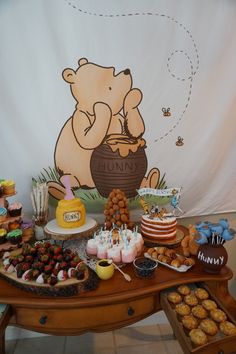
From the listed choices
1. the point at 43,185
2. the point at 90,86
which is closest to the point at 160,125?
the point at 90,86

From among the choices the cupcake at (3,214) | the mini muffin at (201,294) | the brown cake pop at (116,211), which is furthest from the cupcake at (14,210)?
the mini muffin at (201,294)

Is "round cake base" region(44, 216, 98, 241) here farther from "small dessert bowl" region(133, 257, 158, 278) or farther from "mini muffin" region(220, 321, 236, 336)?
"mini muffin" region(220, 321, 236, 336)

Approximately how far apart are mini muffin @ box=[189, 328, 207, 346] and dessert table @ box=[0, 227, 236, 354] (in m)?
0.25

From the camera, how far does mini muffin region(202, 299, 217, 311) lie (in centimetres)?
120

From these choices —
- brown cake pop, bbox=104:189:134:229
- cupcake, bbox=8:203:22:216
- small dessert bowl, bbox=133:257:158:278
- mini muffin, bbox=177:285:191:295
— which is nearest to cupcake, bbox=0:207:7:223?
cupcake, bbox=8:203:22:216

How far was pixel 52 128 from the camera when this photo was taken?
1.80m

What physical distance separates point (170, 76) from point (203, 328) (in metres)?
1.43

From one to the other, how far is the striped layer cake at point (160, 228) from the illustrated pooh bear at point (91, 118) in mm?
490

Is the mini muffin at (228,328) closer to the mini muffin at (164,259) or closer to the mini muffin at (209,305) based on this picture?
the mini muffin at (209,305)

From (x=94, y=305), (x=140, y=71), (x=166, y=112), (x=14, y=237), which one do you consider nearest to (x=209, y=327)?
(x=94, y=305)

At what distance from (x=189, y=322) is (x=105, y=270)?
0.42m

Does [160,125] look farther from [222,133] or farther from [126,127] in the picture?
[222,133]

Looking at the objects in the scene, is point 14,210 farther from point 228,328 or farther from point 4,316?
point 228,328

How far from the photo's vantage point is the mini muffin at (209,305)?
1195mm
